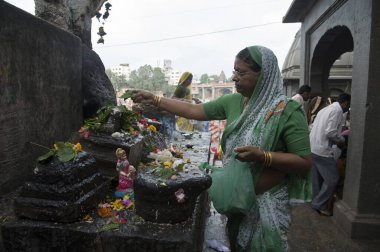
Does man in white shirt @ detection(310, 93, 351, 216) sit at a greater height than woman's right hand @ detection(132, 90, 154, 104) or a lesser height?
lesser

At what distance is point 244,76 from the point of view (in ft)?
6.65

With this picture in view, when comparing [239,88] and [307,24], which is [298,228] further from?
[307,24]

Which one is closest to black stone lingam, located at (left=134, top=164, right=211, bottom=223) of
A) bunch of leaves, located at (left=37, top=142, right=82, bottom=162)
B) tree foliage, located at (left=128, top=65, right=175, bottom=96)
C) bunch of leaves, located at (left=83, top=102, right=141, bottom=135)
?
bunch of leaves, located at (left=37, top=142, right=82, bottom=162)

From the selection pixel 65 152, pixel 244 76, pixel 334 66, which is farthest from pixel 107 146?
pixel 334 66

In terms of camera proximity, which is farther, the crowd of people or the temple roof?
the temple roof

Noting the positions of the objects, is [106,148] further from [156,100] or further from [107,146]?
[156,100]

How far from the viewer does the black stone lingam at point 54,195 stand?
1.96m

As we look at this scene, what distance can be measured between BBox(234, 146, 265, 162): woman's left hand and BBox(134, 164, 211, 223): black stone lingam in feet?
1.11

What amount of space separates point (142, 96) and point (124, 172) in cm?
67

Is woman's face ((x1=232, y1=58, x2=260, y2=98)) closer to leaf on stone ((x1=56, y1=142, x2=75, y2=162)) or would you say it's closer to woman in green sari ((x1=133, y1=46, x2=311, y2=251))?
woman in green sari ((x1=133, y1=46, x2=311, y2=251))

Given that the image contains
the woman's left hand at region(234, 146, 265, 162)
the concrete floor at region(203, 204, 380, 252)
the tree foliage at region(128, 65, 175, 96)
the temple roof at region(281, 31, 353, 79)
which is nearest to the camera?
the woman's left hand at region(234, 146, 265, 162)

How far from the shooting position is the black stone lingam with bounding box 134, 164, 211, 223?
1.93 m

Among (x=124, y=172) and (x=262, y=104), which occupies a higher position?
(x=262, y=104)

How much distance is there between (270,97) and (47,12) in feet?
11.0
